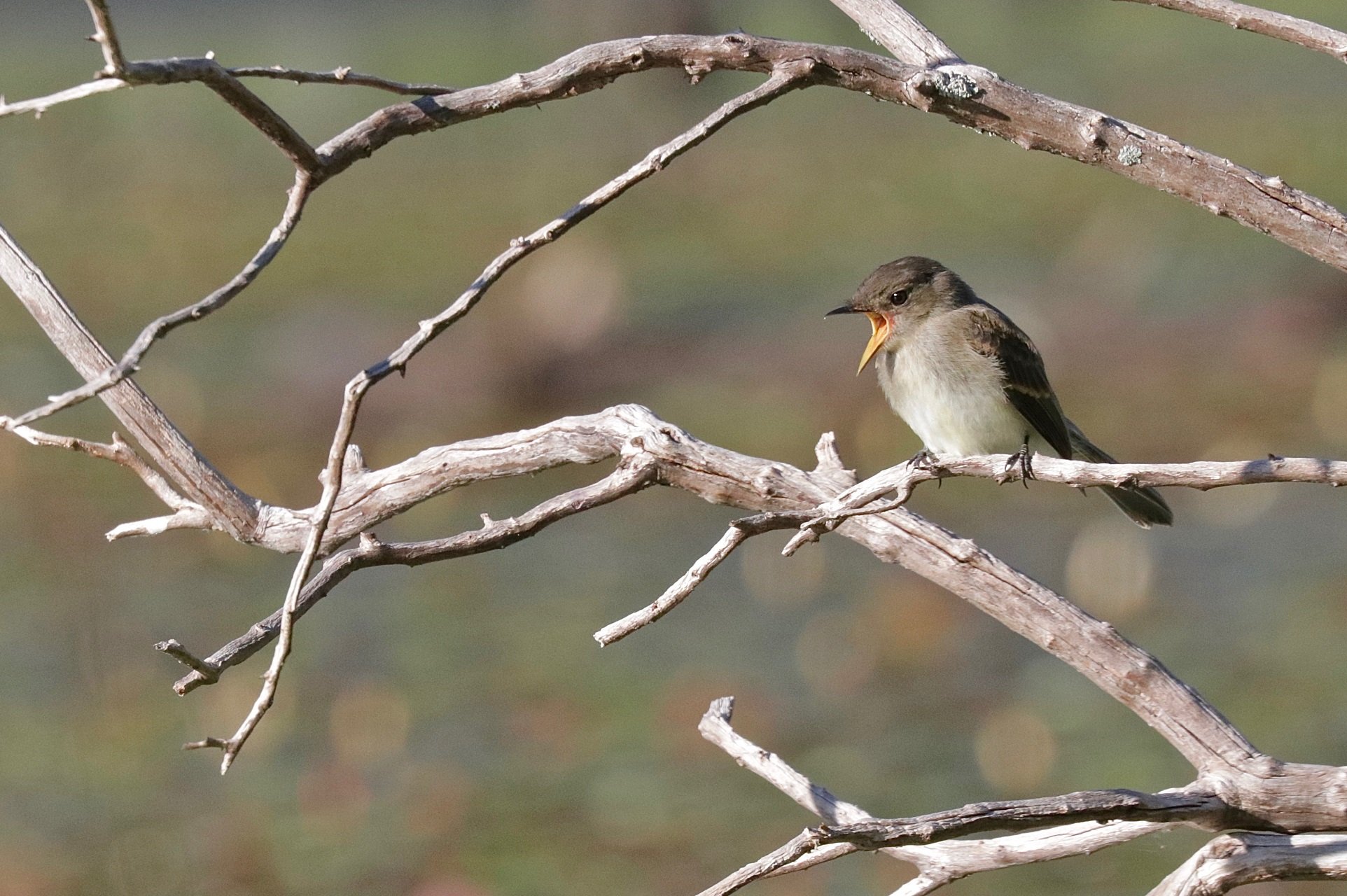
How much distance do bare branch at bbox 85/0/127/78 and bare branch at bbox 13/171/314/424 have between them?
0.31m

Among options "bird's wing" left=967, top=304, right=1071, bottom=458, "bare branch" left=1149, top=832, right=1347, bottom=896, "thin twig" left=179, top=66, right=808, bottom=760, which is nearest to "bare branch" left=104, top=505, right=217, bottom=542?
"thin twig" left=179, top=66, right=808, bottom=760

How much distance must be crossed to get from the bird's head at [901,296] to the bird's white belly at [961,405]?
8cm

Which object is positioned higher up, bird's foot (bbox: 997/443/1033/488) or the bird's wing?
the bird's wing

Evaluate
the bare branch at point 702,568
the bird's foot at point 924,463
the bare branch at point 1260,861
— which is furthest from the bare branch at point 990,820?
the bird's foot at point 924,463

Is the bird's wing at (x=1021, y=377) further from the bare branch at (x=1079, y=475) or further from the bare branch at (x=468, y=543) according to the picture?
the bare branch at (x=468, y=543)

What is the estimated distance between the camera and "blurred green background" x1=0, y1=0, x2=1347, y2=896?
6801 mm

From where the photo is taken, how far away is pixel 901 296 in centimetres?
459

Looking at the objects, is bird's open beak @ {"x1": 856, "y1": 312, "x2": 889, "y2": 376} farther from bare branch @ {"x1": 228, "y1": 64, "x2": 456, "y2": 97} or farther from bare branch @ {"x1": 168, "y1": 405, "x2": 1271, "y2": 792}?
bare branch @ {"x1": 228, "y1": 64, "x2": 456, "y2": 97}

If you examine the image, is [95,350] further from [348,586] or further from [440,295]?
[440,295]

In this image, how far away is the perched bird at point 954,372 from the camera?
4.49m

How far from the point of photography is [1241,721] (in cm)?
701

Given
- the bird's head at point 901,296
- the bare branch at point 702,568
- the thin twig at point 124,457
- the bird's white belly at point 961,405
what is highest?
the bird's head at point 901,296

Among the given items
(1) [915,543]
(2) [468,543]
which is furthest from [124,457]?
(1) [915,543]

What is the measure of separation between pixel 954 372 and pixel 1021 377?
23cm
